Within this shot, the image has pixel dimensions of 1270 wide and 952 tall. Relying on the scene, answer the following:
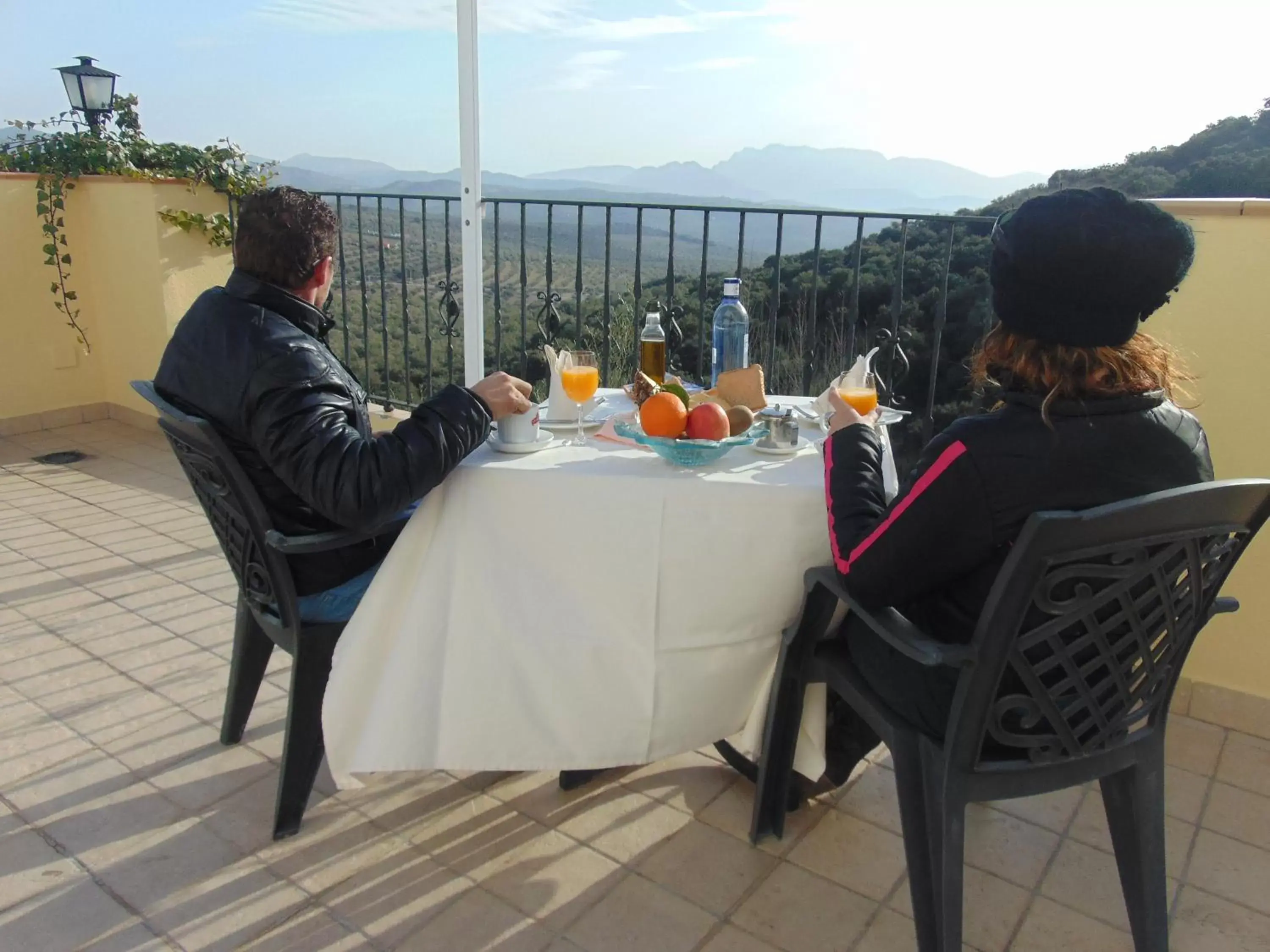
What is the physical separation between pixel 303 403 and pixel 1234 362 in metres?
2.18

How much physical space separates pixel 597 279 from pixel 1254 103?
13.0ft

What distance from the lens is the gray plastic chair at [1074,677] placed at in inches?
48.0

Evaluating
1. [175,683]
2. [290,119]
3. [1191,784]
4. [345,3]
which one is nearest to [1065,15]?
[1191,784]

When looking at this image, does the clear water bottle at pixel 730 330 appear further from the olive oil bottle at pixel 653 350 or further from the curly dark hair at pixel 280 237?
the curly dark hair at pixel 280 237

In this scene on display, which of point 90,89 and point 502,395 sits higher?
point 90,89

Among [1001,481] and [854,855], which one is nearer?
[1001,481]

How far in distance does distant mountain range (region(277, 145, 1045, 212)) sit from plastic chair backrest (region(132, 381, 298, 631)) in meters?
1.99

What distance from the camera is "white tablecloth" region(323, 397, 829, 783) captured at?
5.36 ft

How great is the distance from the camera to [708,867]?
1.84 m

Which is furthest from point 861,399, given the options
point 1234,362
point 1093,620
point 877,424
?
point 1234,362

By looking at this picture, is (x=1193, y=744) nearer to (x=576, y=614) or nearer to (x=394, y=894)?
(x=576, y=614)

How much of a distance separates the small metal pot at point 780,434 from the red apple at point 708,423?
17cm

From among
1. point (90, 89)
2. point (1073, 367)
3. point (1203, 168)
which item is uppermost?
point (90, 89)

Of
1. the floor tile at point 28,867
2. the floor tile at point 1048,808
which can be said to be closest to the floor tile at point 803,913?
the floor tile at point 1048,808
